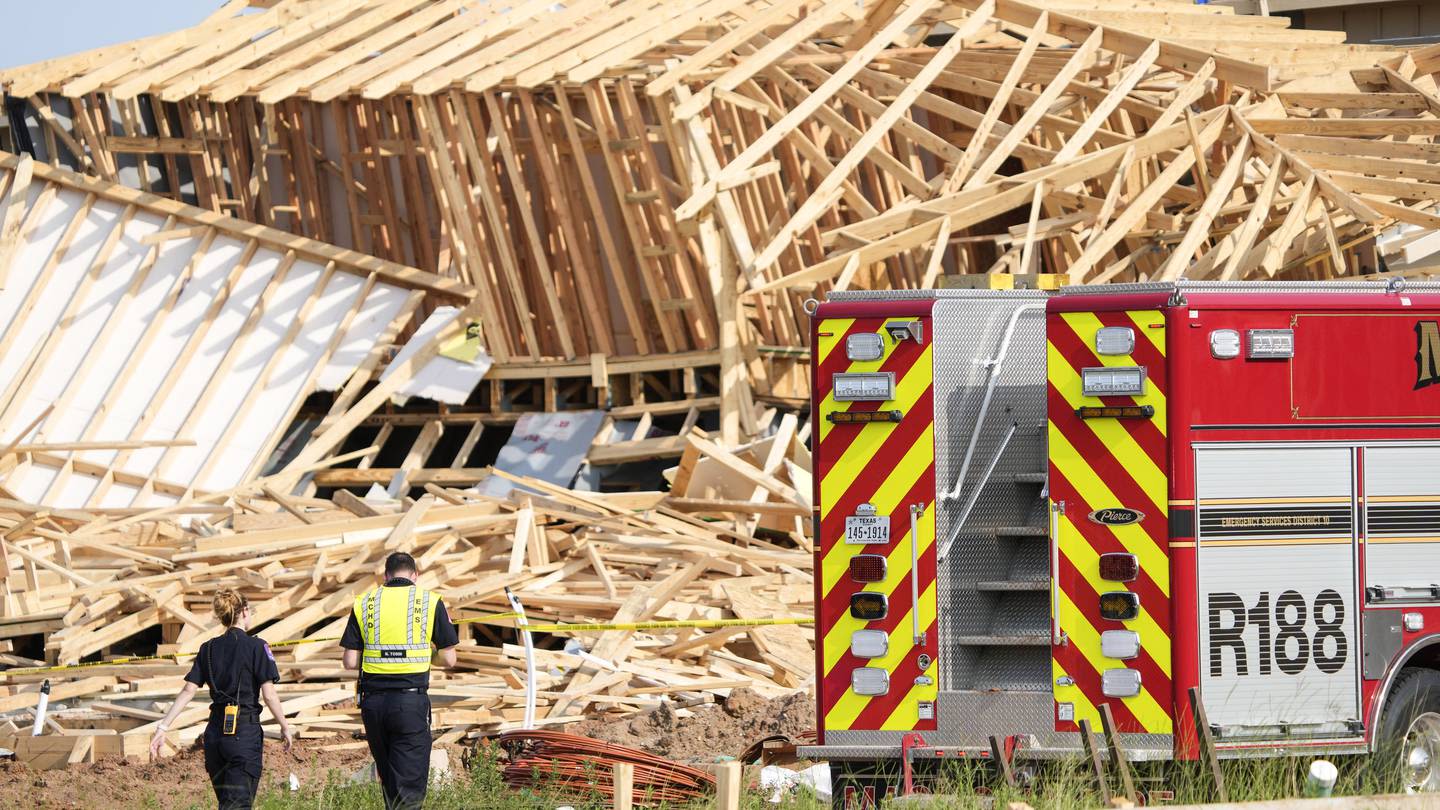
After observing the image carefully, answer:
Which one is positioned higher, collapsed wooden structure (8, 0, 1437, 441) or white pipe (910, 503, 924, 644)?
collapsed wooden structure (8, 0, 1437, 441)

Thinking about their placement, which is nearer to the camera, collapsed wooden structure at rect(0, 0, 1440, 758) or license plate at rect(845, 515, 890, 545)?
license plate at rect(845, 515, 890, 545)

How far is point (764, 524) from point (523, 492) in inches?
82.9

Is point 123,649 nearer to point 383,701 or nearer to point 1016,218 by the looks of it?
point 383,701

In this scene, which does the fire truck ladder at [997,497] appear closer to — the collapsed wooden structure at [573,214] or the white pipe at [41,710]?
the white pipe at [41,710]

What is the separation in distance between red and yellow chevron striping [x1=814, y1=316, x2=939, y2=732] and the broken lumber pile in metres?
3.35

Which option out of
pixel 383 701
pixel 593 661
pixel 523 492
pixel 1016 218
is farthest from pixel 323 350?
pixel 383 701

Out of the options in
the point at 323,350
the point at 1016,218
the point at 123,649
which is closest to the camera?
the point at 123,649

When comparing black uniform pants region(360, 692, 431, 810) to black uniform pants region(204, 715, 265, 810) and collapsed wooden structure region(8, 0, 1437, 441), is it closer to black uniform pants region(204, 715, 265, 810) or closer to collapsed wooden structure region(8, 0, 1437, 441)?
black uniform pants region(204, 715, 265, 810)

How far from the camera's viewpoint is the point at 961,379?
8438mm

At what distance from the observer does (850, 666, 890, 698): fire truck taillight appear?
27.2 feet

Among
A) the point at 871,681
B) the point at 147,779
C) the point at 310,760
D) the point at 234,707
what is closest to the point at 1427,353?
A: the point at 871,681

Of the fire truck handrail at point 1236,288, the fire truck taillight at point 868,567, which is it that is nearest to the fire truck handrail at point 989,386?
the fire truck handrail at point 1236,288

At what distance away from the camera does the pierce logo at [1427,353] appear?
8438 millimetres

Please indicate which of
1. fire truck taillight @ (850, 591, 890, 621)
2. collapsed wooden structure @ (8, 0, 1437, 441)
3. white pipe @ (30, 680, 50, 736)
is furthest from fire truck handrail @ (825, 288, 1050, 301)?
collapsed wooden structure @ (8, 0, 1437, 441)
